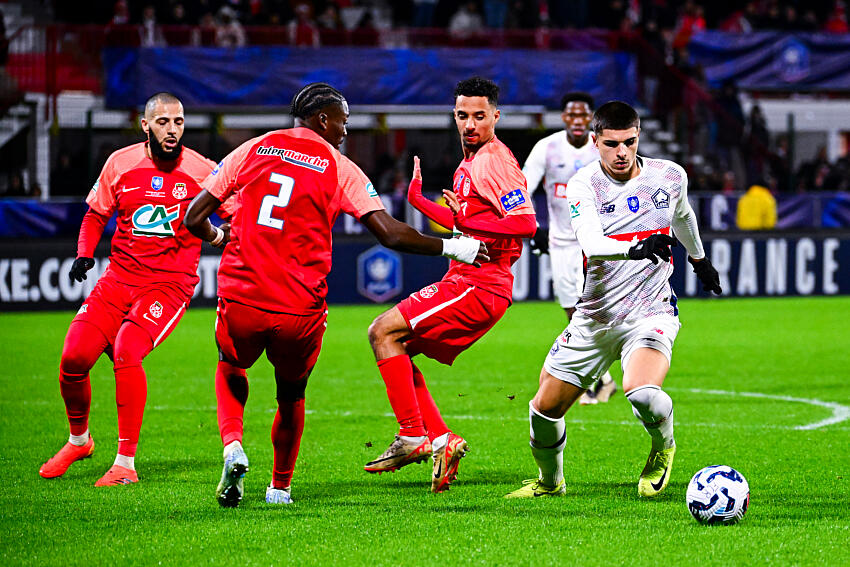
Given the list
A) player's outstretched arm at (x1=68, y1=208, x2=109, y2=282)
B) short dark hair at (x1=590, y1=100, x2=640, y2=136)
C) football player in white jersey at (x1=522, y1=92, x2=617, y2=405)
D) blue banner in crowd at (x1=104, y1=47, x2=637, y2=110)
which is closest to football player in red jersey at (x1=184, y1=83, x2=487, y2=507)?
short dark hair at (x1=590, y1=100, x2=640, y2=136)

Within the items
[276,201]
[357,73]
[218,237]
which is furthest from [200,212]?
[357,73]

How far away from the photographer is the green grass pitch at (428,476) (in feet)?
17.8

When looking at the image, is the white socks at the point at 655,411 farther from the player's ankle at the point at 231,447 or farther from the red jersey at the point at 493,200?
the player's ankle at the point at 231,447

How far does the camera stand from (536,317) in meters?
18.3

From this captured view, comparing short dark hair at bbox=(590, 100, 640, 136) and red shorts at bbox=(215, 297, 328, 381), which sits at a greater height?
short dark hair at bbox=(590, 100, 640, 136)

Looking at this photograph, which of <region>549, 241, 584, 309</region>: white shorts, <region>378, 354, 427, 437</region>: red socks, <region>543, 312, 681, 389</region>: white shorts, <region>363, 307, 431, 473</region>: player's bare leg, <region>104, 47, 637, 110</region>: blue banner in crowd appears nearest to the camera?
<region>543, 312, 681, 389</region>: white shorts

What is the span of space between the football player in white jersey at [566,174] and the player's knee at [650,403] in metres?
4.40

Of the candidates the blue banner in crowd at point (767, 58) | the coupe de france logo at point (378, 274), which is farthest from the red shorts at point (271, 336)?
the blue banner in crowd at point (767, 58)

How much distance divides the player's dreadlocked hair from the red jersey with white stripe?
54.6 inches

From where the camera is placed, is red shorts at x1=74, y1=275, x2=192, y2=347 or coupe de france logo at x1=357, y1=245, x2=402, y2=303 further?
coupe de france logo at x1=357, y1=245, x2=402, y2=303

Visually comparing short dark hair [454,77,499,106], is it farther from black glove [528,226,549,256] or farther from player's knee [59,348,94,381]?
player's knee [59,348,94,381]

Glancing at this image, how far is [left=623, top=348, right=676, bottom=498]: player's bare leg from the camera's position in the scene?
6320 millimetres

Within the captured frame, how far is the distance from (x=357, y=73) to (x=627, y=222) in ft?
56.4

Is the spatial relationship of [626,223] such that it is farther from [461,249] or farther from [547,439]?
[547,439]
